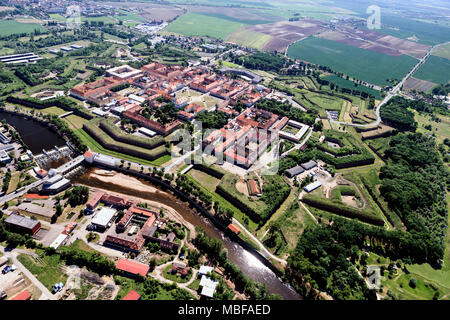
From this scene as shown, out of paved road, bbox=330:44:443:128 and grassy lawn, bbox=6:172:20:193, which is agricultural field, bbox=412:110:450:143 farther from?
grassy lawn, bbox=6:172:20:193

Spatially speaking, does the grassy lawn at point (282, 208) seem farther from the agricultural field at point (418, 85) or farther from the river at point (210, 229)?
the agricultural field at point (418, 85)

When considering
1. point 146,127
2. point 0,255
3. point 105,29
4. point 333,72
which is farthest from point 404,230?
point 105,29

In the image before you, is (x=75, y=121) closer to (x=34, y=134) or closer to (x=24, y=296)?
(x=34, y=134)

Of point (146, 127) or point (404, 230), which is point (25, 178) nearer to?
point (146, 127)

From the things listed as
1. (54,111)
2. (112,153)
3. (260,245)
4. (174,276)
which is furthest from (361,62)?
(174,276)

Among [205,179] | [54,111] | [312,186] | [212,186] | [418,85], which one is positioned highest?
[418,85]

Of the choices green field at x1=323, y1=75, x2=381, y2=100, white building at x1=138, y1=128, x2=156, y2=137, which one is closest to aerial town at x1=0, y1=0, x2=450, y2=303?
white building at x1=138, y1=128, x2=156, y2=137

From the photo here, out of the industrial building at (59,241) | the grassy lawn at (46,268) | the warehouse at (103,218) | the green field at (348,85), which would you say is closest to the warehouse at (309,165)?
the warehouse at (103,218)
